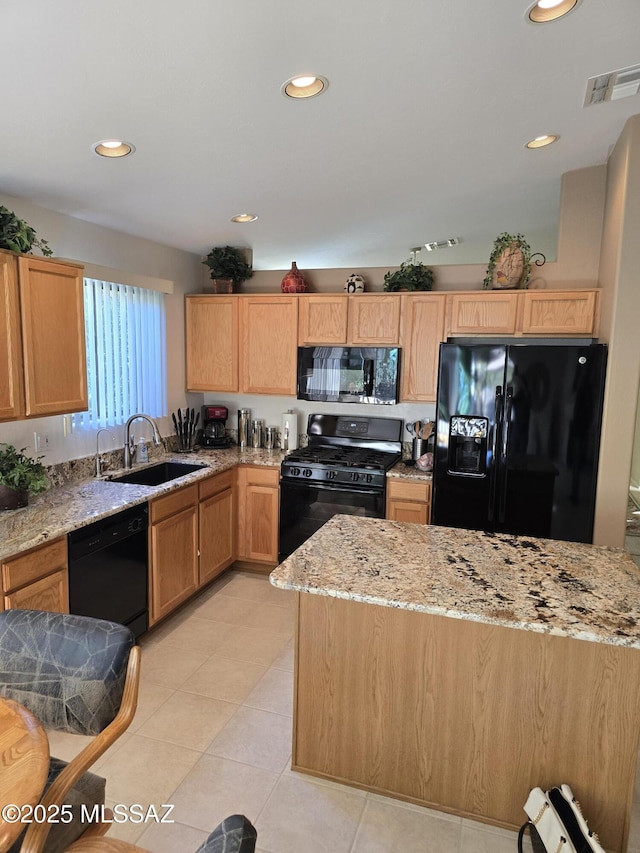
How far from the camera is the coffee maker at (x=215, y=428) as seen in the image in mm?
4535

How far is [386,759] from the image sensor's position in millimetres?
2021

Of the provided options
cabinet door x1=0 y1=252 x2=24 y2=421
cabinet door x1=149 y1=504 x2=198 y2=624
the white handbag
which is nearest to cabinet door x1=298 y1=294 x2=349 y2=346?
cabinet door x1=149 y1=504 x2=198 y2=624

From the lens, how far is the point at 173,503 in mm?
3314

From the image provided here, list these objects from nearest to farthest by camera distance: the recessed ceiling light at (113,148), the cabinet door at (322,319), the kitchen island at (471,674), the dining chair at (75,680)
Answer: the dining chair at (75,680) → the kitchen island at (471,674) → the recessed ceiling light at (113,148) → the cabinet door at (322,319)

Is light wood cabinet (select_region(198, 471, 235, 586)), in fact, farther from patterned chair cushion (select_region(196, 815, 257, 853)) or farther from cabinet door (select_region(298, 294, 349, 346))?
patterned chair cushion (select_region(196, 815, 257, 853))

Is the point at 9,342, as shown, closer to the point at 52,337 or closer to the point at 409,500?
the point at 52,337

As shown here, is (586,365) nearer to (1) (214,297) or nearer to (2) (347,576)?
(2) (347,576)

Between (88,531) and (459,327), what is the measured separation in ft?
8.78

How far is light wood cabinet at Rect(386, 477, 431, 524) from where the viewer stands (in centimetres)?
367

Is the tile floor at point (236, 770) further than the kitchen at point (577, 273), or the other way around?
the kitchen at point (577, 273)

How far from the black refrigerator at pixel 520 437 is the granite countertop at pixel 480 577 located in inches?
38.1

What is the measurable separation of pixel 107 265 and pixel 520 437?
9.57 ft

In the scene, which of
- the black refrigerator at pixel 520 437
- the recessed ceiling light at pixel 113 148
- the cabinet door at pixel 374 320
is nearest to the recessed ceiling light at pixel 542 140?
the black refrigerator at pixel 520 437

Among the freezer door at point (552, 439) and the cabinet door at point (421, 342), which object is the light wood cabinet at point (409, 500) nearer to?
the freezer door at point (552, 439)
